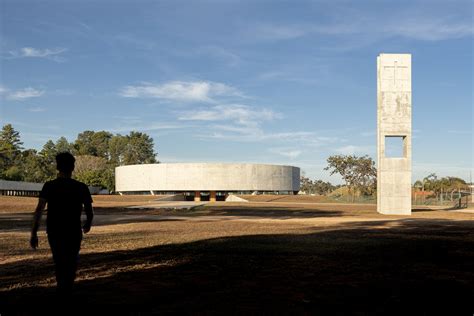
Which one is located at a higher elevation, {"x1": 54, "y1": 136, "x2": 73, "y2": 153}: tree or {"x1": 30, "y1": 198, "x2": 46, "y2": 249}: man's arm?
{"x1": 54, "y1": 136, "x2": 73, "y2": 153}: tree

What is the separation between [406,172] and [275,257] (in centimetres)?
2959

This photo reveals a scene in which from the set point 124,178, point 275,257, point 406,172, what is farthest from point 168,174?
point 275,257

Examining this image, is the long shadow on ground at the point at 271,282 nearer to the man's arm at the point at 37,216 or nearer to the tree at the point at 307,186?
the man's arm at the point at 37,216

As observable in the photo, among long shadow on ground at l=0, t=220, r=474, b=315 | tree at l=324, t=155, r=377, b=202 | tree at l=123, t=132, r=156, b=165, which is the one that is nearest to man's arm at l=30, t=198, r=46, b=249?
long shadow on ground at l=0, t=220, r=474, b=315

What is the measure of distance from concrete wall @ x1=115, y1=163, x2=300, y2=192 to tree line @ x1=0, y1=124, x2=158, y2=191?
14.6m

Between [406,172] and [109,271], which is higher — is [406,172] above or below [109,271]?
above

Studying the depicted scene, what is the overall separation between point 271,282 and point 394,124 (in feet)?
107

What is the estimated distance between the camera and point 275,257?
11133 mm

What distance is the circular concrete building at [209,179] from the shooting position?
9050cm

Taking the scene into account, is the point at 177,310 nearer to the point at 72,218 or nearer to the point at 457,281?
the point at 72,218

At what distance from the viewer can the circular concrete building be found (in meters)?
90.5

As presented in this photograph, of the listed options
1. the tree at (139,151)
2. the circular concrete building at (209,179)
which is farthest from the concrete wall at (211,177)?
the tree at (139,151)

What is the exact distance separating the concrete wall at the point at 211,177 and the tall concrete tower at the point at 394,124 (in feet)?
178

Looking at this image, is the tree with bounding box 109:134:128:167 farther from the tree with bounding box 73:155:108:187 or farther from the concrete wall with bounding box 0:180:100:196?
the concrete wall with bounding box 0:180:100:196
